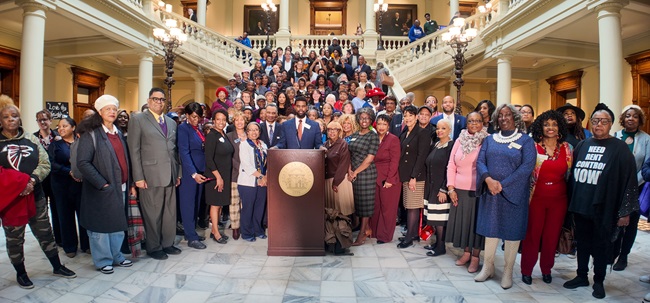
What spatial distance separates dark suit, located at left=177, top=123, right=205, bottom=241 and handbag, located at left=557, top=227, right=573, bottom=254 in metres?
4.11

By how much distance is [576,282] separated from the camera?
11.8 ft

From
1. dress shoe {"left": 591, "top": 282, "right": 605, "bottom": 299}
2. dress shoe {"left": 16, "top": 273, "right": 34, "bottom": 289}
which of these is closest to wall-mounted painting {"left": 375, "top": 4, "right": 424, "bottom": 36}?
dress shoe {"left": 591, "top": 282, "right": 605, "bottom": 299}

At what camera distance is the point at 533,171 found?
11.7 feet

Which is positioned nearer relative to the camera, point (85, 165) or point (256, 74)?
point (85, 165)

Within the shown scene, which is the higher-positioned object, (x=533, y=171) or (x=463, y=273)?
(x=533, y=171)

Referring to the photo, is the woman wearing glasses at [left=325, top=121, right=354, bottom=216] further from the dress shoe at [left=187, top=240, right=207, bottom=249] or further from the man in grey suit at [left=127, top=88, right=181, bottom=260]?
the man in grey suit at [left=127, top=88, right=181, bottom=260]

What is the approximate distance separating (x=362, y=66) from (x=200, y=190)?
7.07 meters

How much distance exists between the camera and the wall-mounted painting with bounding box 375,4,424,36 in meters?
20.8

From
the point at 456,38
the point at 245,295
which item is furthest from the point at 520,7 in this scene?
the point at 245,295

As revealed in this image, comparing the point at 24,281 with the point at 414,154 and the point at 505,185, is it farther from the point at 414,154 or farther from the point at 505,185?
the point at 505,185

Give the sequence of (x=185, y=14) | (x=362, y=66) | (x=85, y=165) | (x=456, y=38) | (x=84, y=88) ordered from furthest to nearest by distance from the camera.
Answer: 1. (x=185, y=14)
2. (x=84, y=88)
3. (x=362, y=66)
4. (x=456, y=38)
5. (x=85, y=165)

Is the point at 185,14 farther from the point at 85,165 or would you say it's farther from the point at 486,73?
the point at 85,165

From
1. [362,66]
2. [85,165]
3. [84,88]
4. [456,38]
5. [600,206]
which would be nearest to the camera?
[600,206]

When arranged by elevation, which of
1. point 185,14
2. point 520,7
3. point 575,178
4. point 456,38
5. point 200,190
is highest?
point 185,14
